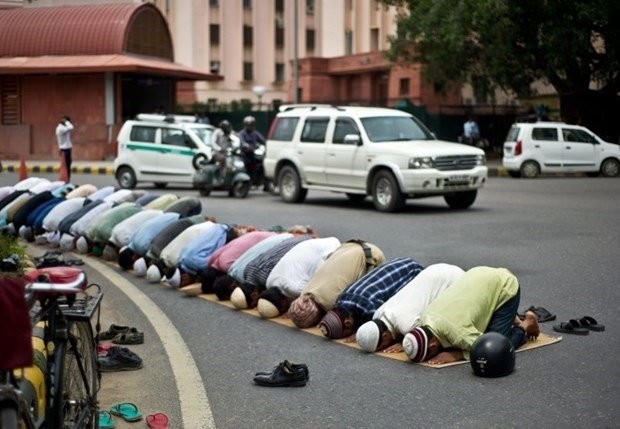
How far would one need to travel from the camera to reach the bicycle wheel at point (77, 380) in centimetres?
425

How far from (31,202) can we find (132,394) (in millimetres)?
8926

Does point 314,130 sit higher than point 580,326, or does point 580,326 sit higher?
point 314,130

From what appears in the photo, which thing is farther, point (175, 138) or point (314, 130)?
point (175, 138)

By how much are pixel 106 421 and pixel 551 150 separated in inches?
1028

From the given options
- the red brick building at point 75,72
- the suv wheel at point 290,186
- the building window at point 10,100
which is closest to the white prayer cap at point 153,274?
the suv wheel at point 290,186

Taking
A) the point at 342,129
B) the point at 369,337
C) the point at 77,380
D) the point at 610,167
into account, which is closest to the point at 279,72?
the point at 610,167

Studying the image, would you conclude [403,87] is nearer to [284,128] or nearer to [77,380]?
[284,128]

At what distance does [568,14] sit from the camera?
3238 cm

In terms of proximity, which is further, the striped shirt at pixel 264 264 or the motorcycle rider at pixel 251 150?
the motorcycle rider at pixel 251 150

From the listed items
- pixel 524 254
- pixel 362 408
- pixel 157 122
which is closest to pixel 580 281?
pixel 524 254

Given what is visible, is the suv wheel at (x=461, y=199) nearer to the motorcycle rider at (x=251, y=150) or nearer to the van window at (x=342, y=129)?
the van window at (x=342, y=129)

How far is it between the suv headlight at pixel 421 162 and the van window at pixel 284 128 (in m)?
3.86

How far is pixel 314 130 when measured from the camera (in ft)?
67.8

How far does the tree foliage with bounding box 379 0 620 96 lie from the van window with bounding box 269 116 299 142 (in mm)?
11820
